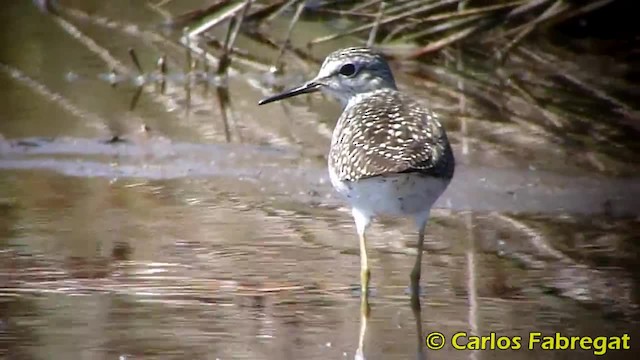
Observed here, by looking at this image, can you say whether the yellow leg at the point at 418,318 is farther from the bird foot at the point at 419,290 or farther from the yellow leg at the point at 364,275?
the yellow leg at the point at 364,275

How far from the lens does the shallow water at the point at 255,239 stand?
5523 mm

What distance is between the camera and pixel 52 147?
859 centimetres

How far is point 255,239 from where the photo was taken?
6871 mm

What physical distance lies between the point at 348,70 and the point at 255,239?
882mm

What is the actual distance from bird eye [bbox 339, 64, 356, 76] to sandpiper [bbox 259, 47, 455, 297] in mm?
166

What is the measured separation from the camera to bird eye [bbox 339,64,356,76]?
696 cm

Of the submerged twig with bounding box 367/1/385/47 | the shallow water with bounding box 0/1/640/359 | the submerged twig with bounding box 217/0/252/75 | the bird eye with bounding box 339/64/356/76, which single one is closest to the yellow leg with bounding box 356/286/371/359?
the shallow water with bounding box 0/1/640/359

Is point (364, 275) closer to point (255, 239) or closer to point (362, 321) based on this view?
point (362, 321)

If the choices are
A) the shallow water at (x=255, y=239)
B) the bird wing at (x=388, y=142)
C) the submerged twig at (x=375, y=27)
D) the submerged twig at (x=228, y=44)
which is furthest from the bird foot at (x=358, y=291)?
the submerged twig at (x=375, y=27)

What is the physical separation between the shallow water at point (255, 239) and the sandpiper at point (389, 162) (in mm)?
337

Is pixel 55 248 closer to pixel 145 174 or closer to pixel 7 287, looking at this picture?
pixel 7 287

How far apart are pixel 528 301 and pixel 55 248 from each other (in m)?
2.07

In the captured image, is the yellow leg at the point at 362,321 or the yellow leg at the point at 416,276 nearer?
the yellow leg at the point at 362,321

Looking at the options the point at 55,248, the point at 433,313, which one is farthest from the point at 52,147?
the point at 433,313
